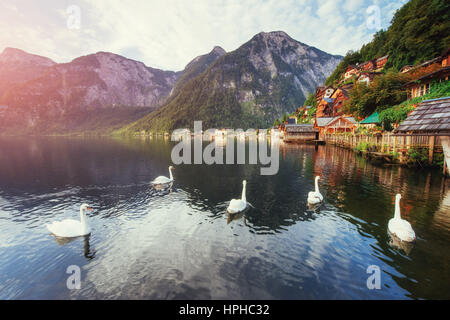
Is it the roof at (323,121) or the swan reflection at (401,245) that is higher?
the roof at (323,121)

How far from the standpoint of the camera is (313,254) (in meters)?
9.87

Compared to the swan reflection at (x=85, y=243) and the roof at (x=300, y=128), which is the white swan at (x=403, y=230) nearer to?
the swan reflection at (x=85, y=243)

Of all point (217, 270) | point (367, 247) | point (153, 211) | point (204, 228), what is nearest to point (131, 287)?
point (217, 270)

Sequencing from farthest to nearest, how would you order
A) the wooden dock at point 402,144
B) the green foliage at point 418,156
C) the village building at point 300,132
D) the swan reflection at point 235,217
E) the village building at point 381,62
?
the village building at point 300,132 < the village building at point 381,62 < the green foliage at point 418,156 < the wooden dock at point 402,144 < the swan reflection at point 235,217

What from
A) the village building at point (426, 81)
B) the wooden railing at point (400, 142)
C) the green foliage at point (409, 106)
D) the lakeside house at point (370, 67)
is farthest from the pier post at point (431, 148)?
the lakeside house at point (370, 67)

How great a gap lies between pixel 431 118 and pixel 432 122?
706mm

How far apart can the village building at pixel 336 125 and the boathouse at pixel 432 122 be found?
3805 cm

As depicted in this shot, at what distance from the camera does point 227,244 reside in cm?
1087

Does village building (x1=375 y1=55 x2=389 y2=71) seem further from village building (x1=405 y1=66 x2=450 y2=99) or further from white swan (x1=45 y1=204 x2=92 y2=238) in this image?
white swan (x1=45 y1=204 x2=92 y2=238)

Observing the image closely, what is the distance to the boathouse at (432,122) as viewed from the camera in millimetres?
16984

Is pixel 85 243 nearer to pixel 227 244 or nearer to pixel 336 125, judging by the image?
pixel 227 244

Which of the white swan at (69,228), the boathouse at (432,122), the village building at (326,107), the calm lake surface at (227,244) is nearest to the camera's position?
the calm lake surface at (227,244)
